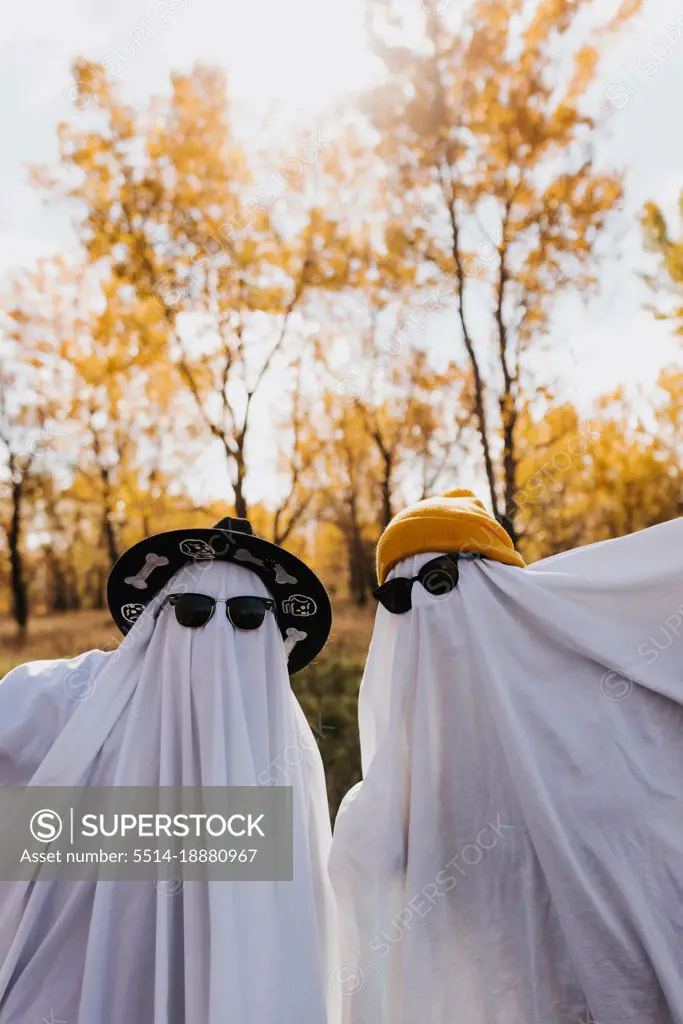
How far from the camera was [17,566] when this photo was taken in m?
9.85

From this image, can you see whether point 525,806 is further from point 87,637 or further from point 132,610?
point 87,637

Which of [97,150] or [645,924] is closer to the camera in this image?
[645,924]

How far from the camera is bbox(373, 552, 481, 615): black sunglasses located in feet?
7.37

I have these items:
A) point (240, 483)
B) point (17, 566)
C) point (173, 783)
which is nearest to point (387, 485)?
point (240, 483)

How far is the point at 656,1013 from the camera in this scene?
177 centimetres

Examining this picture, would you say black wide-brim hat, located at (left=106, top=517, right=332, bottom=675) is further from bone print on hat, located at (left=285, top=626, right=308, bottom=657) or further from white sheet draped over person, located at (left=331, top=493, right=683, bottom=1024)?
white sheet draped over person, located at (left=331, top=493, right=683, bottom=1024)

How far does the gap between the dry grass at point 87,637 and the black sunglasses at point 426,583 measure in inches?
188

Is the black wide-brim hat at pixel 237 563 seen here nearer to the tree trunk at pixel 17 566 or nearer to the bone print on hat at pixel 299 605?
the bone print on hat at pixel 299 605

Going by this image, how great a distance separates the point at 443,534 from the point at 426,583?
0.17 m

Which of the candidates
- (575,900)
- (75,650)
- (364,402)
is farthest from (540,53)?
(75,650)

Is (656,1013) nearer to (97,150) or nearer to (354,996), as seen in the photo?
(354,996)

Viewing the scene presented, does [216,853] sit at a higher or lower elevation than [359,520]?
lower

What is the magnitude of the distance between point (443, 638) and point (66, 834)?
1.23 metres

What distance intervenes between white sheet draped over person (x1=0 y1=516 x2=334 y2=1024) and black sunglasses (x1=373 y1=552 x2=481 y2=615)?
0.35 m
